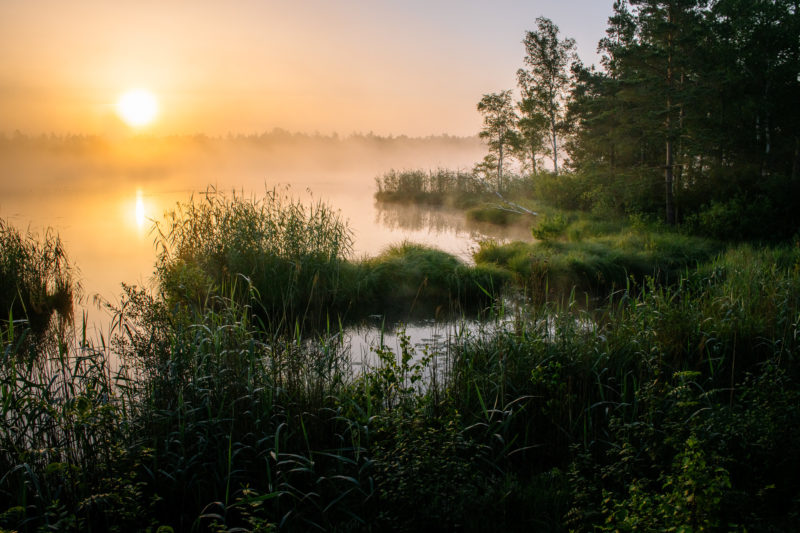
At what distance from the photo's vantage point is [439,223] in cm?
1731

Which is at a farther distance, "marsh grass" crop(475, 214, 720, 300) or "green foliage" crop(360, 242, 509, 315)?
"marsh grass" crop(475, 214, 720, 300)

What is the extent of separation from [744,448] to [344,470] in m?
2.41

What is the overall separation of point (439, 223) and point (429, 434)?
14.5 metres

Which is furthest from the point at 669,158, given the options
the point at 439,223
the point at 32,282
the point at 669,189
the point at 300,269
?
the point at 32,282

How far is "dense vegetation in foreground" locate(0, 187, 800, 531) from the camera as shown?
260 cm

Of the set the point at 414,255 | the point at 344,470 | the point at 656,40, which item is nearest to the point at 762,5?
the point at 656,40

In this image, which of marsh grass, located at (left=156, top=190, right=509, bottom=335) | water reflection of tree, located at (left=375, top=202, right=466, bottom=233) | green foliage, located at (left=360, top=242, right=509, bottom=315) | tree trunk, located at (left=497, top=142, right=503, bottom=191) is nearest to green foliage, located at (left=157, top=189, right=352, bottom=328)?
marsh grass, located at (left=156, top=190, right=509, bottom=335)

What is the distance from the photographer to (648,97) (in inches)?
466

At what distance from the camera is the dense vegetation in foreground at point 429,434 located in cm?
260

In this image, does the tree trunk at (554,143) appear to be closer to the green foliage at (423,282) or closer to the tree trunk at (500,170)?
the tree trunk at (500,170)

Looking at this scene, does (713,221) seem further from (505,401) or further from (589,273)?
(505,401)

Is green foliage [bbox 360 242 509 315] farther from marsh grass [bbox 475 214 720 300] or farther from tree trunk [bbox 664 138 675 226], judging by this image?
tree trunk [bbox 664 138 675 226]

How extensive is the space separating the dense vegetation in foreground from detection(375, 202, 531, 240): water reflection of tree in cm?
1026

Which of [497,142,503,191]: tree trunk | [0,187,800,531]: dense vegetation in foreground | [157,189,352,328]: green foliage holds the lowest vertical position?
[0,187,800,531]: dense vegetation in foreground
